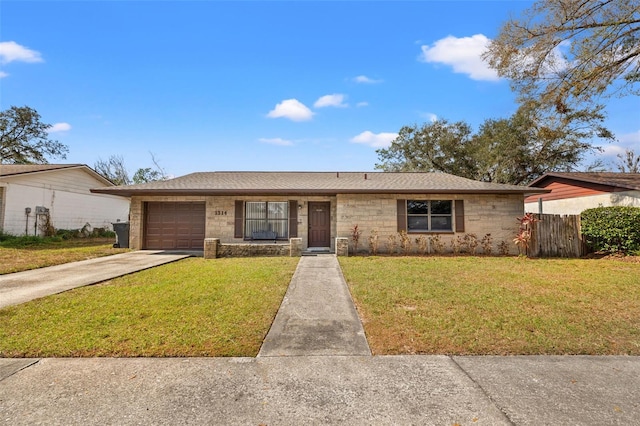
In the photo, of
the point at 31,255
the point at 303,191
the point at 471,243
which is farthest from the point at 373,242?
the point at 31,255

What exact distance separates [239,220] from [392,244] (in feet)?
21.1

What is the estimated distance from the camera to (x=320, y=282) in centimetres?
671

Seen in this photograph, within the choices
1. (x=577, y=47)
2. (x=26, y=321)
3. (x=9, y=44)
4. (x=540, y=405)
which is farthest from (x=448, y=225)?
(x=9, y=44)

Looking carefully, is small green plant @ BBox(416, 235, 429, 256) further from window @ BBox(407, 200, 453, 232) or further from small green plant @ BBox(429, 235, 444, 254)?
window @ BBox(407, 200, 453, 232)

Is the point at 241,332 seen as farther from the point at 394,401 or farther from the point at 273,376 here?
the point at 394,401

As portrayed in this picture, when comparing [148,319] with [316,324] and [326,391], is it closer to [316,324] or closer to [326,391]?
[316,324]

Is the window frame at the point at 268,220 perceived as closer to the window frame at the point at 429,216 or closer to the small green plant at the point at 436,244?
the window frame at the point at 429,216

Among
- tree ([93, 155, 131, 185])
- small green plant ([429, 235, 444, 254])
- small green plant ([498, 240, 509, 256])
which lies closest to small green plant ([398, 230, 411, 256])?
small green plant ([429, 235, 444, 254])

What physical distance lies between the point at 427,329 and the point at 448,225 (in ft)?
29.3

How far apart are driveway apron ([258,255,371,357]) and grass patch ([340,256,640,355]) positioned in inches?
8.7

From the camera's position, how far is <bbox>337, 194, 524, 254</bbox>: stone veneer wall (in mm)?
11711

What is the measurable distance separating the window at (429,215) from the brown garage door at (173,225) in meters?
8.85

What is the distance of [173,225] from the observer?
1281cm

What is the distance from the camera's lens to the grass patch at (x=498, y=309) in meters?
3.50
